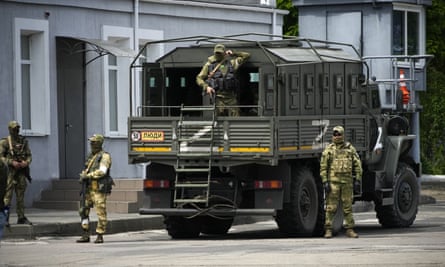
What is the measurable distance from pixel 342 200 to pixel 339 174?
1.51ft

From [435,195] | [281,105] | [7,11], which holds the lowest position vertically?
[435,195]

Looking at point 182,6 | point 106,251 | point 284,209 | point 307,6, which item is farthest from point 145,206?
point 307,6

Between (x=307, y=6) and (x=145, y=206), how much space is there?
1941cm

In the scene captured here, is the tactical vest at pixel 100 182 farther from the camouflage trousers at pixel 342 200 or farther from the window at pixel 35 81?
the window at pixel 35 81

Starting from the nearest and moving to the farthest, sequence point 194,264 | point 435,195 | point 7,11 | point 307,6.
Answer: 1. point 194,264
2. point 7,11
3. point 435,195
4. point 307,6

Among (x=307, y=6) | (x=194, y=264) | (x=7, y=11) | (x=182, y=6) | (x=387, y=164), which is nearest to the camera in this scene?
(x=194, y=264)

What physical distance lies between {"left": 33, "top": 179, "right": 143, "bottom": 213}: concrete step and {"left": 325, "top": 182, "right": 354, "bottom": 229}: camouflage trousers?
18.0ft

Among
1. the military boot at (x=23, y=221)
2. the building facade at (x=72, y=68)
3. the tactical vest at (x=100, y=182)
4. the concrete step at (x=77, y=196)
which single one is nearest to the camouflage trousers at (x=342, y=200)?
the tactical vest at (x=100, y=182)

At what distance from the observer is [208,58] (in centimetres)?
2328

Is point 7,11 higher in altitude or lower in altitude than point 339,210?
higher

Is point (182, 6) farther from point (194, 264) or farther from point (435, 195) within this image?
point (194, 264)

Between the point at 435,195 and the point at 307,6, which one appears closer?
the point at 435,195

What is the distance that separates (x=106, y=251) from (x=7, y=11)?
1003 centimetres

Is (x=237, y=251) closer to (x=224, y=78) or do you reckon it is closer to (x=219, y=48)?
(x=224, y=78)
